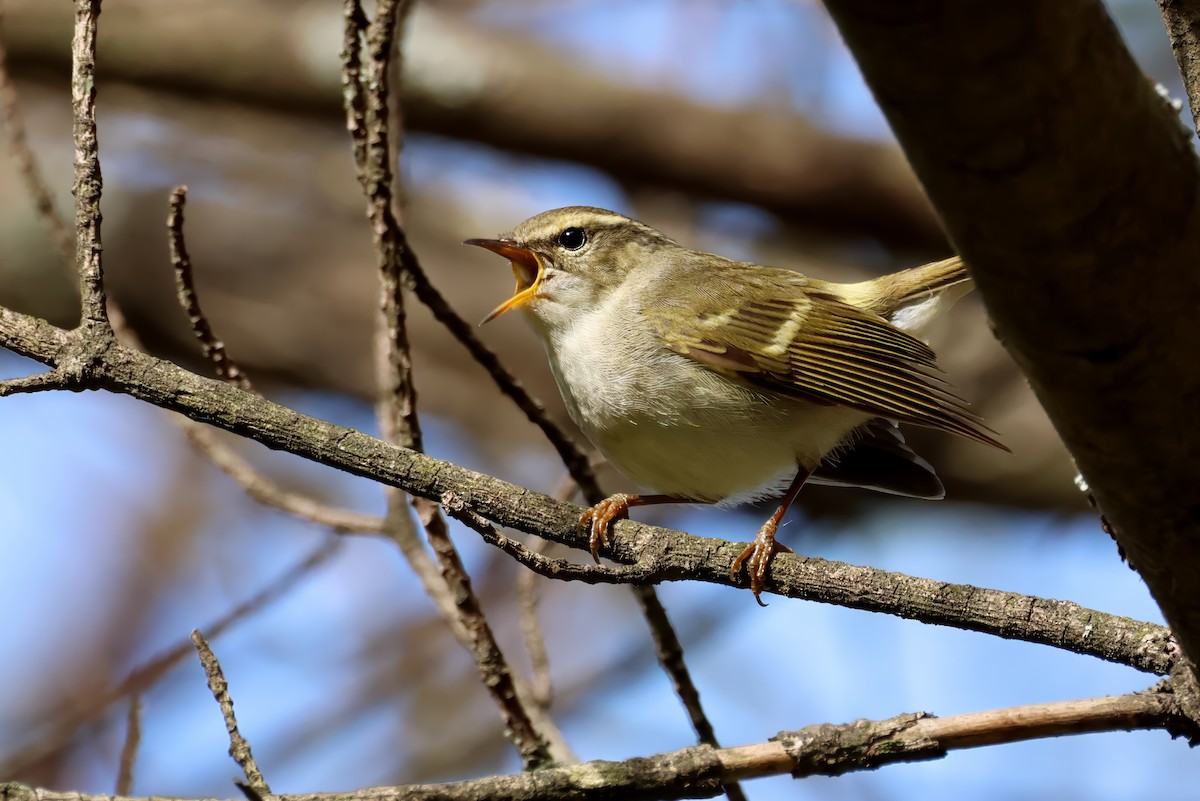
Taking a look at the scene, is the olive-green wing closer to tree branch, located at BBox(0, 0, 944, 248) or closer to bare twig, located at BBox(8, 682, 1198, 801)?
bare twig, located at BBox(8, 682, 1198, 801)

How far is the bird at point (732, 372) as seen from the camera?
3189 mm

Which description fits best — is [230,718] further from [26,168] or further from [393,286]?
[26,168]

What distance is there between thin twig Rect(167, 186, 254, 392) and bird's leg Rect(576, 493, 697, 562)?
77 centimetres

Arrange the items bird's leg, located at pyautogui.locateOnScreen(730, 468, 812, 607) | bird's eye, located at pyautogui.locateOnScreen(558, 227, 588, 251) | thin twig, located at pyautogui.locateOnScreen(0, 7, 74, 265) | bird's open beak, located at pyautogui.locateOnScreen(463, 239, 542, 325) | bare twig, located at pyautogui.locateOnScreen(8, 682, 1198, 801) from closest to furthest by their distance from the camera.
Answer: bare twig, located at pyautogui.locateOnScreen(8, 682, 1198, 801) < bird's leg, located at pyautogui.locateOnScreen(730, 468, 812, 607) < thin twig, located at pyautogui.locateOnScreen(0, 7, 74, 265) < bird's open beak, located at pyautogui.locateOnScreen(463, 239, 542, 325) < bird's eye, located at pyautogui.locateOnScreen(558, 227, 588, 251)

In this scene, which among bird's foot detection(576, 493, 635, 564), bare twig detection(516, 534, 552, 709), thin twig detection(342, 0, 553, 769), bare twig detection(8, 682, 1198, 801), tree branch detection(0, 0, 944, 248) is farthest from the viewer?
tree branch detection(0, 0, 944, 248)

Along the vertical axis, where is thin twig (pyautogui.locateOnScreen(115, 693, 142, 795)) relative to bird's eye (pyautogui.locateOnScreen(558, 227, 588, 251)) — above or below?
below

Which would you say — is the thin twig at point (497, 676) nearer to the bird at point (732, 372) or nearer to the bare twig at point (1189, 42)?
the bird at point (732, 372)

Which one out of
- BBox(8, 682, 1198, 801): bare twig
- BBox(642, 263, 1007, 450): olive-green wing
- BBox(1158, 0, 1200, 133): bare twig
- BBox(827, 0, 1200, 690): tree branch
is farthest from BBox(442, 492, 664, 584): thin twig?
BBox(1158, 0, 1200, 133): bare twig

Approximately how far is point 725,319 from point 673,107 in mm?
3366

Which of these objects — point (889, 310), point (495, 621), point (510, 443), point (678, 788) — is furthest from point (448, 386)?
point (678, 788)

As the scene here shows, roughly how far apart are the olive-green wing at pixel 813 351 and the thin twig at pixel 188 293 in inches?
51.3

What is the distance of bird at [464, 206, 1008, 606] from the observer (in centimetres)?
319

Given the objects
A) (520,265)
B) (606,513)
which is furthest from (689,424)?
(520,265)

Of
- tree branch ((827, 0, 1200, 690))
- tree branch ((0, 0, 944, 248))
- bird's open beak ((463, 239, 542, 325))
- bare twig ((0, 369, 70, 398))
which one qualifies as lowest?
tree branch ((827, 0, 1200, 690))
